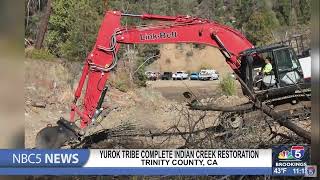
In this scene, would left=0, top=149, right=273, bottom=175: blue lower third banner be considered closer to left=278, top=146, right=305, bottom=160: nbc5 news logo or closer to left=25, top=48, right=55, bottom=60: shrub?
Answer: left=278, top=146, right=305, bottom=160: nbc5 news logo

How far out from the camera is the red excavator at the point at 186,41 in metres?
6.89

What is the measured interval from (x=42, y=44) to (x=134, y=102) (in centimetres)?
140

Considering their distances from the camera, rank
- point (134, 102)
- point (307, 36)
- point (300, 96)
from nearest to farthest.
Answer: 1. point (307, 36)
2. point (300, 96)
3. point (134, 102)

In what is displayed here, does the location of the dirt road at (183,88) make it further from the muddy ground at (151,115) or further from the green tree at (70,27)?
the green tree at (70,27)

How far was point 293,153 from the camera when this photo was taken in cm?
634

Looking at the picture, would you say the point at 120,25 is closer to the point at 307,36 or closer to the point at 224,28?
the point at 224,28

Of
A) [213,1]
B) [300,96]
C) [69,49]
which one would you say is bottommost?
[300,96]

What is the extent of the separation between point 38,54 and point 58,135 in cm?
94

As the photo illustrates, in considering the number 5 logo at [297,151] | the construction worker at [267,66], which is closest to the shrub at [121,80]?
the construction worker at [267,66]

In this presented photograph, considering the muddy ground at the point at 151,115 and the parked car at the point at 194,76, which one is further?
the parked car at the point at 194,76

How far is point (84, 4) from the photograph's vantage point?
7117 millimetres

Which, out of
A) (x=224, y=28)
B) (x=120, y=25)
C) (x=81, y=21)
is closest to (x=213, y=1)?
(x=224, y=28)

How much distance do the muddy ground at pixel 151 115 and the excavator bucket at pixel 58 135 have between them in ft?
0.29

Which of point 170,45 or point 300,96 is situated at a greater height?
point 170,45
